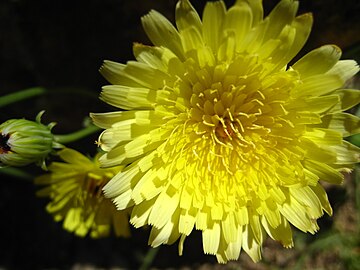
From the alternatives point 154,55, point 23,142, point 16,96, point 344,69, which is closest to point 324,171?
point 344,69

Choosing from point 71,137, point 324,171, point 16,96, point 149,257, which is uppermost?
point 16,96

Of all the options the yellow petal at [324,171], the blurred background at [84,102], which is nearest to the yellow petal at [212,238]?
the yellow petal at [324,171]

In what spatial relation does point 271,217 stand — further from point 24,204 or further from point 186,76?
point 24,204

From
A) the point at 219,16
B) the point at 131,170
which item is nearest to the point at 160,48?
the point at 219,16

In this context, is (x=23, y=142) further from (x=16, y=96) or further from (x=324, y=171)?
(x=324, y=171)

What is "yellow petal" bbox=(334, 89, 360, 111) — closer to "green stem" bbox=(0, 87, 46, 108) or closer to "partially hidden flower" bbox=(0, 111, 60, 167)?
"partially hidden flower" bbox=(0, 111, 60, 167)

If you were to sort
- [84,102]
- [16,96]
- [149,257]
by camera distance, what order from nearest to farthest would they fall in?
[16,96], [84,102], [149,257]
